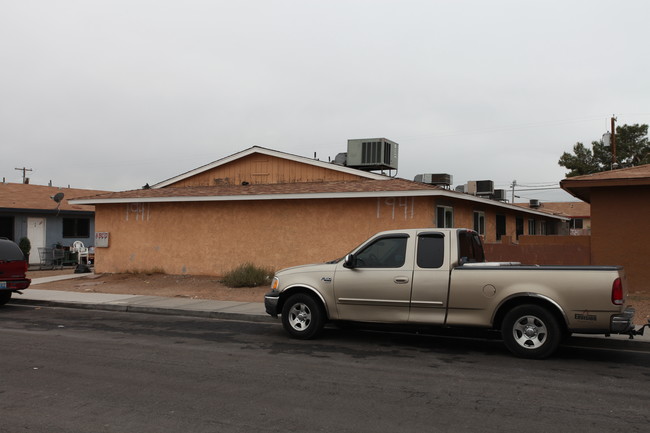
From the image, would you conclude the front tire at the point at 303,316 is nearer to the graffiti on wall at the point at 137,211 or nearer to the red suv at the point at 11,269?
the red suv at the point at 11,269

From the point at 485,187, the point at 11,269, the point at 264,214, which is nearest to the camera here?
the point at 11,269

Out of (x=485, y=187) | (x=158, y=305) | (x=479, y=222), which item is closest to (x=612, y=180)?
(x=479, y=222)

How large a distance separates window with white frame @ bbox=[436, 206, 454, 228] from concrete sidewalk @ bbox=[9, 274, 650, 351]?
6.05 m

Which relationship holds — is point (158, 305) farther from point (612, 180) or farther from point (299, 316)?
point (612, 180)

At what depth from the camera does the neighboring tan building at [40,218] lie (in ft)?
88.1

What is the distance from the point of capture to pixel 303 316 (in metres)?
9.32

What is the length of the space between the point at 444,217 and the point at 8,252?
12038 mm

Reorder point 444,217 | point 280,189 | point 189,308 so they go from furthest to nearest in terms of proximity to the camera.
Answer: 1. point 280,189
2. point 444,217
3. point 189,308

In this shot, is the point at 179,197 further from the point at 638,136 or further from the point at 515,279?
the point at 638,136

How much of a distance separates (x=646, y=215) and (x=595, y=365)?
7.55m

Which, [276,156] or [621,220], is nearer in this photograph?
[621,220]

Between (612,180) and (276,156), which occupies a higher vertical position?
(276,156)

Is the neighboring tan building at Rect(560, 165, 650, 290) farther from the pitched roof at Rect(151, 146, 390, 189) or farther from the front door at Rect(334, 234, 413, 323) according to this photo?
the front door at Rect(334, 234, 413, 323)

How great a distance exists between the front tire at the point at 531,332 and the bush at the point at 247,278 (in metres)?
9.63
